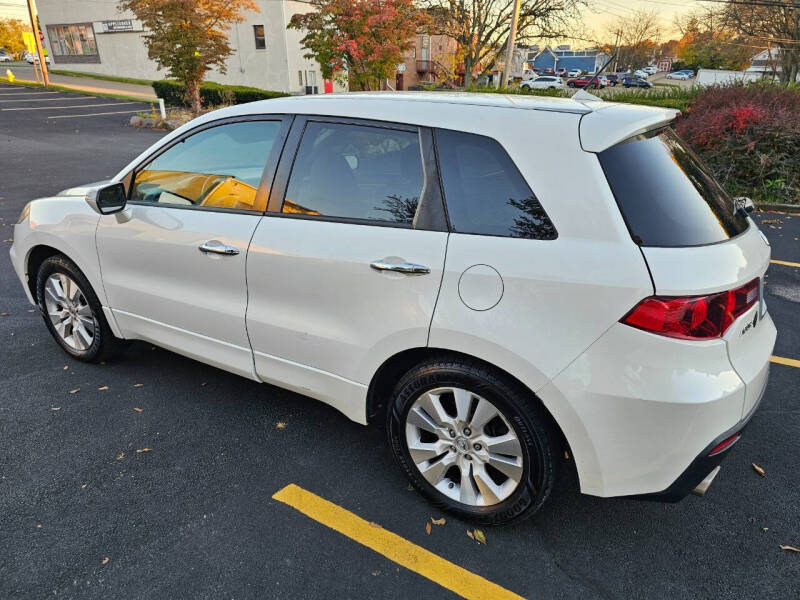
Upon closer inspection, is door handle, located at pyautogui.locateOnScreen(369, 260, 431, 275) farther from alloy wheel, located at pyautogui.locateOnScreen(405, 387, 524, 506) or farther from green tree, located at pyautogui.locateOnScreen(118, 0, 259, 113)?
green tree, located at pyautogui.locateOnScreen(118, 0, 259, 113)

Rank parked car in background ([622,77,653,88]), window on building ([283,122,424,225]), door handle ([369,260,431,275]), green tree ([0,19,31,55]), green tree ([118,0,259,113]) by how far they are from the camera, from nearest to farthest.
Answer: door handle ([369,260,431,275]) → window on building ([283,122,424,225]) → green tree ([118,0,259,113]) → parked car in background ([622,77,653,88]) → green tree ([0,19,31,55])

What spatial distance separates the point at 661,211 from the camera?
79.1 inches

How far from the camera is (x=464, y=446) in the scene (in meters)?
2.38

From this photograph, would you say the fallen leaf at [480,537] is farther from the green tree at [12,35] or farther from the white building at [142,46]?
the green tree at [12,35]

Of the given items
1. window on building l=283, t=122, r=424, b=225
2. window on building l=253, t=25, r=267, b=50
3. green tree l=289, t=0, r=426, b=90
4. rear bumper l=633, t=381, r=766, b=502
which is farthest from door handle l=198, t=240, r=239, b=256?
window on building l=253, t=25, r=267, b=50

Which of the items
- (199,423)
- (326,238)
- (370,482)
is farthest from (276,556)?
(326,238)

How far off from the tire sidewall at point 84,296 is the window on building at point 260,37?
106 feet

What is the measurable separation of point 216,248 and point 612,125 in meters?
1.95

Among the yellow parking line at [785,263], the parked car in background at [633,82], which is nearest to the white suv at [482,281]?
the yellow parking line at [785,263]

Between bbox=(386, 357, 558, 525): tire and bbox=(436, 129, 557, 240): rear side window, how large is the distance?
0.57m

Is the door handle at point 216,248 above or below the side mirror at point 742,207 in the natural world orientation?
below

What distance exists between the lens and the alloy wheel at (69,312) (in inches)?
146

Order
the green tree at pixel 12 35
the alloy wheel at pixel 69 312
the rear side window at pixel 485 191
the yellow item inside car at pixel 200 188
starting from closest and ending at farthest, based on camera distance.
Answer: the rear side window at pixel 485 191
the yellow item inside car at pixel 200 188
the alloy wheel at pixel 69 312
the green tree at pixel 12 35

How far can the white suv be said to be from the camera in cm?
192
